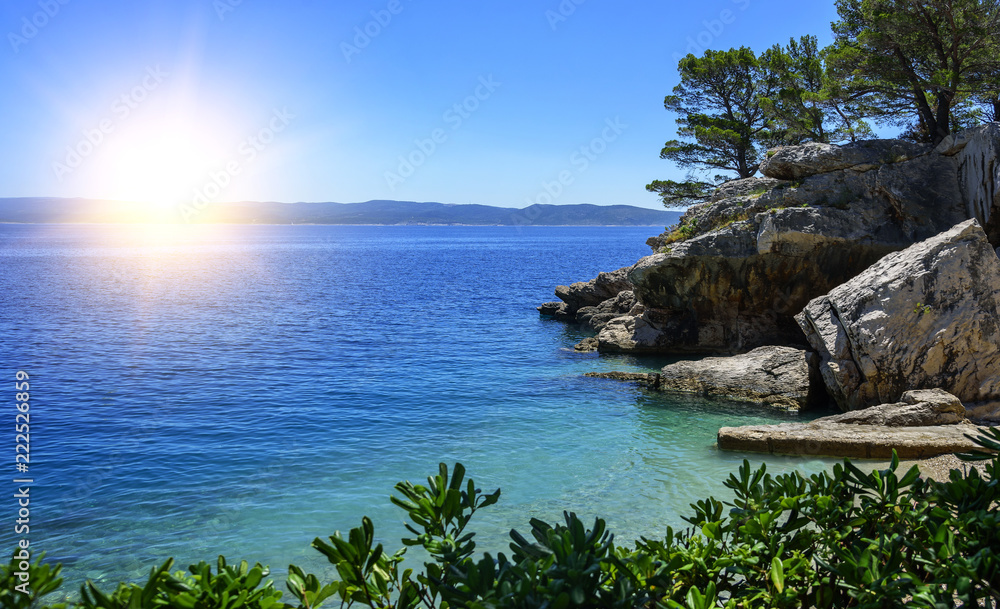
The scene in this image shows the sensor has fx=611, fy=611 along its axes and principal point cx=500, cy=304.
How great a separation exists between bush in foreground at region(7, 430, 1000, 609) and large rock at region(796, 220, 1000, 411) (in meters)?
12.6

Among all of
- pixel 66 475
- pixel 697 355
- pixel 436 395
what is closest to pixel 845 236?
pixel 697 355

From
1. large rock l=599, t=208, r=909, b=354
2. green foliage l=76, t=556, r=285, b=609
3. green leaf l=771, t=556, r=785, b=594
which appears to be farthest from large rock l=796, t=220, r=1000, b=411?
green foliage l=76, t=556, r=285, b=609

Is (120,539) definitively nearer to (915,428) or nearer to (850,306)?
(915,428)

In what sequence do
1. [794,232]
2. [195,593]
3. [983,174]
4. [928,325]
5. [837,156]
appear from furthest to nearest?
[837,156] < [794,232] < [983,174] < [928,325] < [195,593]

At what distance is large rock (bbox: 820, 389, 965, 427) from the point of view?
45.5 ft

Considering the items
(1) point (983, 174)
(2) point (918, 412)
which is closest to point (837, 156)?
(1) point (983, 174)

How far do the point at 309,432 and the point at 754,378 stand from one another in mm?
13285

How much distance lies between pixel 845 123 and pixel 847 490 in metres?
26.2

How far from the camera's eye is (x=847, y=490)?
4.69m

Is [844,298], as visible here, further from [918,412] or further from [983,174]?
[983,174]

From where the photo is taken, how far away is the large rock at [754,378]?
1798cm

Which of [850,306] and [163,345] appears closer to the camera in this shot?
[850,306]

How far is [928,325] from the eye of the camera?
15.2m

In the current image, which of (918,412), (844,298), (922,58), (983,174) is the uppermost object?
(922,58)
